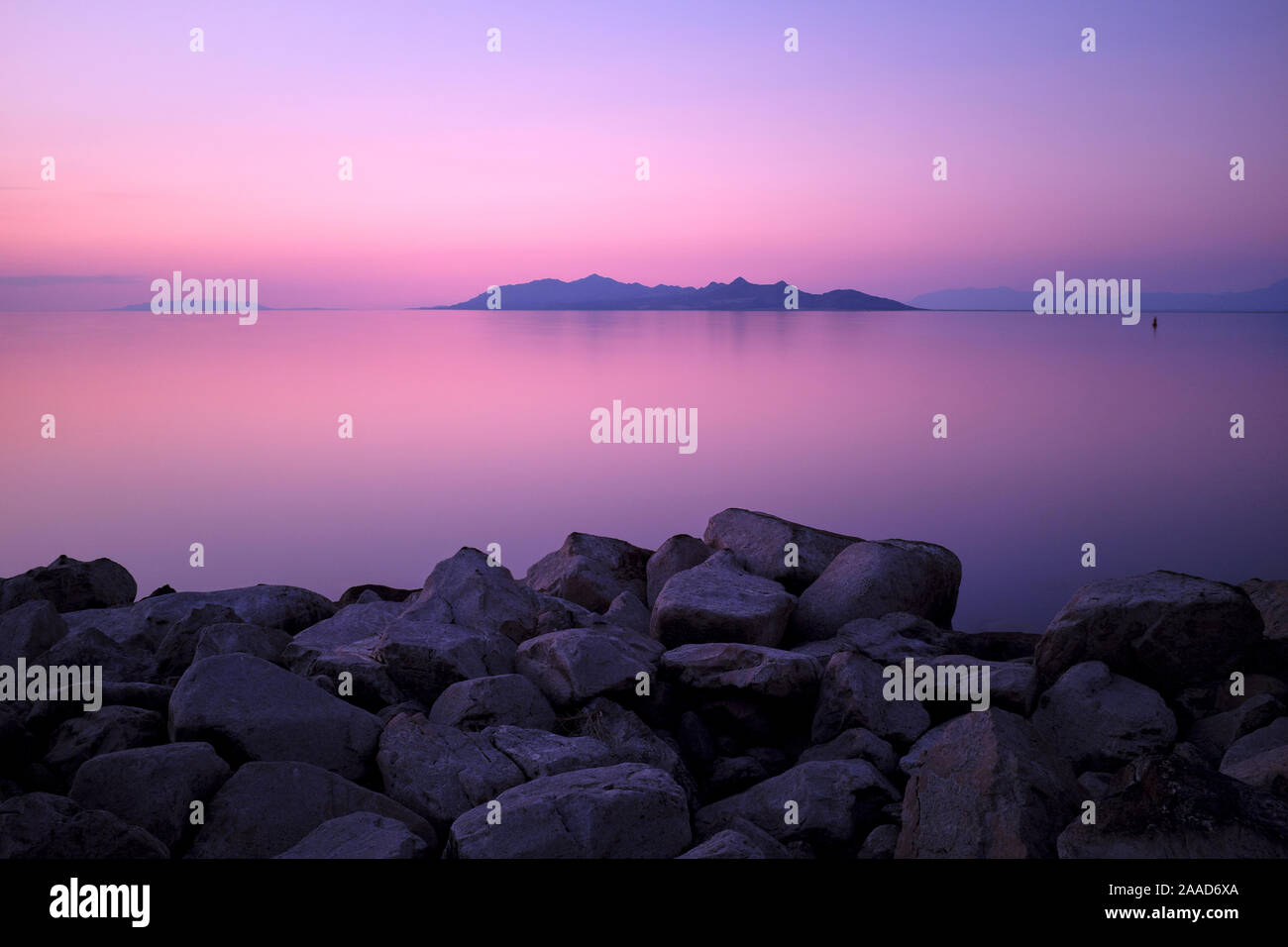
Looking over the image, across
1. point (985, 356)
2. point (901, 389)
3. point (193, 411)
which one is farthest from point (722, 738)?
point (985, 356)

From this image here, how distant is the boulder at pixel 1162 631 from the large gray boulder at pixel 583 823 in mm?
3777

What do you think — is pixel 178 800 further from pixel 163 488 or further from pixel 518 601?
pixel 163 488

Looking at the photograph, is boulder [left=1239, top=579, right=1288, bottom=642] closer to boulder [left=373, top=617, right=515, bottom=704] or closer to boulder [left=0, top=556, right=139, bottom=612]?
boulder [left=373, top=617, right=515, bottom=704]

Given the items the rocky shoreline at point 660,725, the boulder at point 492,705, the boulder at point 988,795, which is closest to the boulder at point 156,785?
the rocky shoreline at point 660,725

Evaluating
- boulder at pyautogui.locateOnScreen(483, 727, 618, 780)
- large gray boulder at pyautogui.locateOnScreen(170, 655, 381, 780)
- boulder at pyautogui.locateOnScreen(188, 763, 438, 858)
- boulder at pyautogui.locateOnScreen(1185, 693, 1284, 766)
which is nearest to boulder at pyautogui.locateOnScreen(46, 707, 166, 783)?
large gray boulder at pyautogui.locateOnScreen(170, 655, 381, 780)

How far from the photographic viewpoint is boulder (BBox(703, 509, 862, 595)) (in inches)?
436

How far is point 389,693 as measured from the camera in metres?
7.87

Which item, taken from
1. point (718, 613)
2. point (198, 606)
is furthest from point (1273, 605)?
point (198, 606)

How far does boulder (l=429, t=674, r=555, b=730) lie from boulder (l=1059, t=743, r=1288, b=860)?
144 inches

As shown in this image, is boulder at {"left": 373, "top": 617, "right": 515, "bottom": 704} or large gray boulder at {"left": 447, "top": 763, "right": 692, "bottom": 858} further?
boulder at {"left": 373, "top": 617, "right": 515, "bottom": 704}

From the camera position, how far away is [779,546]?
1120cm

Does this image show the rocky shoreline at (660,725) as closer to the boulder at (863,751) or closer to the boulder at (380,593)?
the boulder at (863,751)

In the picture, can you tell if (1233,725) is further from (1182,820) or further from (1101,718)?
(1182,820)

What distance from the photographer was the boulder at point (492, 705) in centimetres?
738
